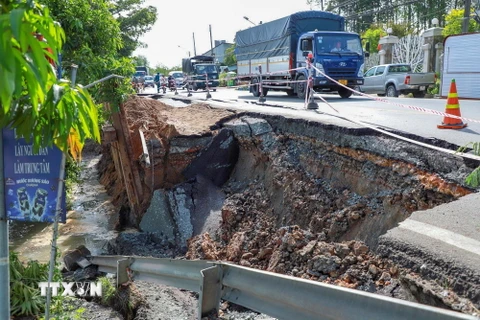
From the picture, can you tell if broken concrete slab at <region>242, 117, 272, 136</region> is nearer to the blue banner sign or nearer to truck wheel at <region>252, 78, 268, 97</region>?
the blue banner sign

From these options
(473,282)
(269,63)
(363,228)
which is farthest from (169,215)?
(269,63)

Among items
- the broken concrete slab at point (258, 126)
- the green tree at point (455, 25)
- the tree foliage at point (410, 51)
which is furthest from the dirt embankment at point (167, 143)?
the green tree at point (455, 25)

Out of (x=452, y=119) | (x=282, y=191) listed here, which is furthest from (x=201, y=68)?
(x=452, y=119)

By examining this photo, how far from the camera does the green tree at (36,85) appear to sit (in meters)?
1.65

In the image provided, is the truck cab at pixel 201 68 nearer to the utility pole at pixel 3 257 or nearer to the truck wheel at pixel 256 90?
the truck wheel at pixel 256 90

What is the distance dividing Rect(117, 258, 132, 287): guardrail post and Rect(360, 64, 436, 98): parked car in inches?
691

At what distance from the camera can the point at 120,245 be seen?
866 centimetres

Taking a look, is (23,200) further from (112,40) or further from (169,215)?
(169,215)

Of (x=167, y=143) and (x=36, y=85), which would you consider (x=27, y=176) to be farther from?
(x=167, y=143)

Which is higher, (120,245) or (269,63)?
(269,63)

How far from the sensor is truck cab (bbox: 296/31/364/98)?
16.3 meters

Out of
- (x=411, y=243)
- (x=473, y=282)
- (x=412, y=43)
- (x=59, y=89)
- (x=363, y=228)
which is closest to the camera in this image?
(x=59, y=89)

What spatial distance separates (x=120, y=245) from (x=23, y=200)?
19.0 ft

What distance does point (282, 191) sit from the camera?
25.2ft
